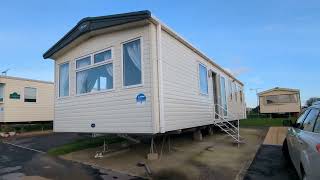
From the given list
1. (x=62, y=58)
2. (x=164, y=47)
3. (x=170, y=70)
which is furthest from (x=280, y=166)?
(x=62, y=58)

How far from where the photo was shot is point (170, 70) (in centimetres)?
852

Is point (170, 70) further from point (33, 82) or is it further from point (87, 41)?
point (33, 82)

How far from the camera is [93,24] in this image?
8.95m

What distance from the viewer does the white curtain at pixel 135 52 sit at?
26.4 feet

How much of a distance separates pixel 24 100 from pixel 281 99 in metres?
26.9

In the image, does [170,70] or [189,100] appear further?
[189,100]

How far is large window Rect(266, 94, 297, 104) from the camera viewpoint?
33688 mm

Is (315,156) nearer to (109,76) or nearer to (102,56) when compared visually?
(109,76)

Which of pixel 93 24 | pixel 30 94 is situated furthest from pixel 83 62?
pixel 30 94

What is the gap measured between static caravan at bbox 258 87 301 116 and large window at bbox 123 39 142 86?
29391 mm

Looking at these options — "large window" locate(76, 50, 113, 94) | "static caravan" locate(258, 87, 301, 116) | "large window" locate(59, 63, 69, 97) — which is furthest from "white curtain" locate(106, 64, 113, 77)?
"static caravan" locate(258, 87, 301, 116)

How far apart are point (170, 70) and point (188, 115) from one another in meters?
1.88

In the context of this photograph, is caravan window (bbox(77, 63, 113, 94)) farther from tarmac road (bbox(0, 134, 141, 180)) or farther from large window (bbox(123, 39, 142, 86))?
tarmac road (bbox(0, 134, 141, 180))

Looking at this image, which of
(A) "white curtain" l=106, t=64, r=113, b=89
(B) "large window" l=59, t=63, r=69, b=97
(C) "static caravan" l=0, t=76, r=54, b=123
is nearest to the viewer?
(A) "white curtain" l=106, t=64, r=113, b=89
